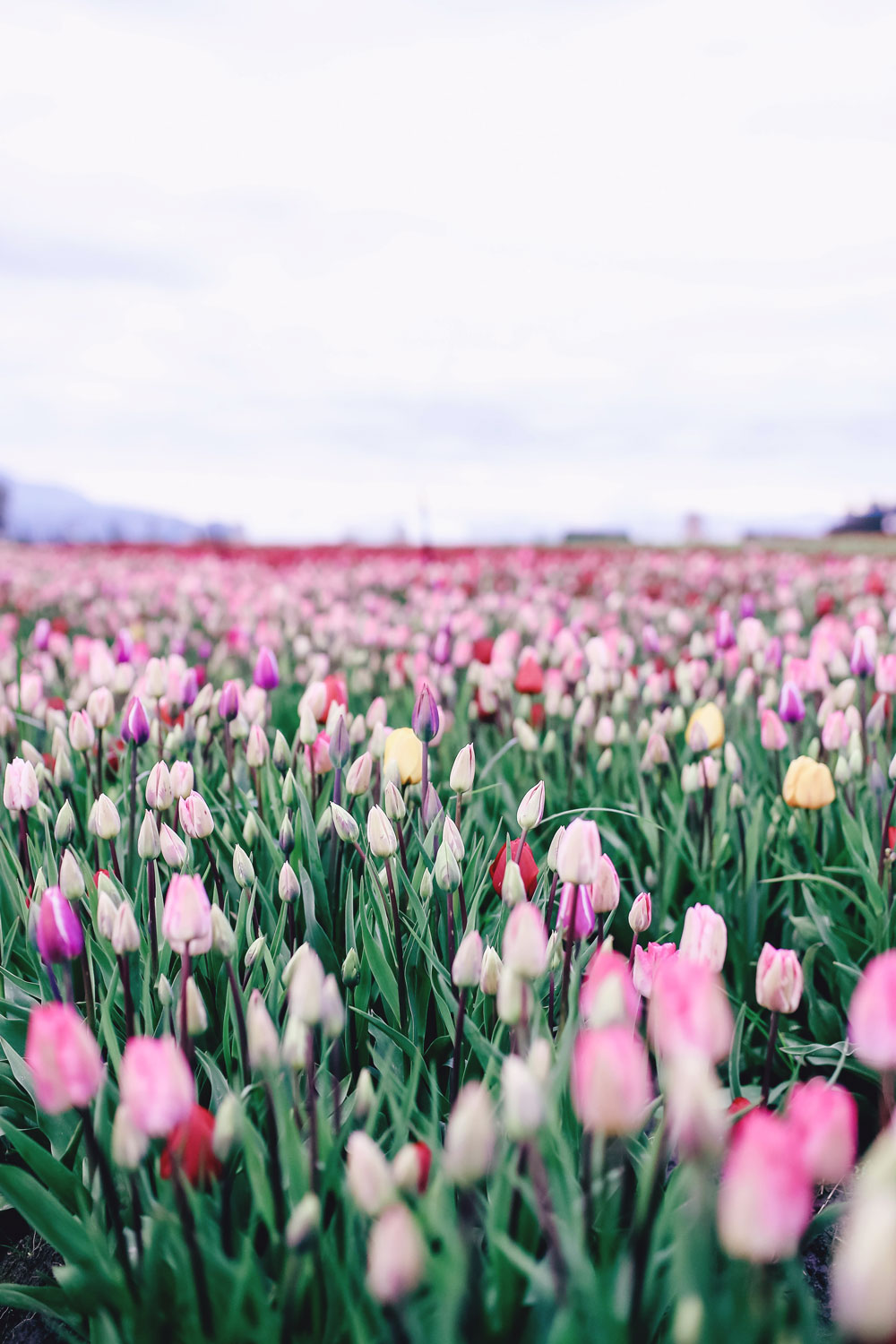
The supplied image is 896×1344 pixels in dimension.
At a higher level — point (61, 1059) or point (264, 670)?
point (264, 670)

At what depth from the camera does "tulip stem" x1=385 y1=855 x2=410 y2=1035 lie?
155 centimetres

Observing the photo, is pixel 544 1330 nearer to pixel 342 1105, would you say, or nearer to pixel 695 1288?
pixel 695 1288

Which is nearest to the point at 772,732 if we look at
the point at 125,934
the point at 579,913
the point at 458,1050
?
the point at 579,913

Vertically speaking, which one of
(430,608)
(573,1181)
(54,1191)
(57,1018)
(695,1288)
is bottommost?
(54,1191)

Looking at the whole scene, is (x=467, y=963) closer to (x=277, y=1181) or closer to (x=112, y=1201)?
(x=277, y=1181)

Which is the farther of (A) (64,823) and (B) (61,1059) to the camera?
(A) (64,823)

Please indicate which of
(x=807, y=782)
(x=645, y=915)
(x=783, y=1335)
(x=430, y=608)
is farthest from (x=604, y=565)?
(x=783, y=1335)

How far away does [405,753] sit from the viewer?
1823 millimetres

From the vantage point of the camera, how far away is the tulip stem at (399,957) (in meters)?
1.55

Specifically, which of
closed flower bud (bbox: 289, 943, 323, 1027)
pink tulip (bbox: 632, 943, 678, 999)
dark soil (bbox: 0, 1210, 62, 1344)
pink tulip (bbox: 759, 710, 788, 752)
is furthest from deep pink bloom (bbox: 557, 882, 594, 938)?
pink tulip (bbox: 759, 710, 788, 752)

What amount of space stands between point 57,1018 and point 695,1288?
60 centimetres

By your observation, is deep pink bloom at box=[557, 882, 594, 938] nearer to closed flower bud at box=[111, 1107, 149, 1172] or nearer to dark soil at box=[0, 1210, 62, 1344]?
closed flower bud at box=[111, 1107, 149, 1172]

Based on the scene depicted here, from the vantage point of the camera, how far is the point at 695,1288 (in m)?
0.77

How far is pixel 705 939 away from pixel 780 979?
0.46ft
